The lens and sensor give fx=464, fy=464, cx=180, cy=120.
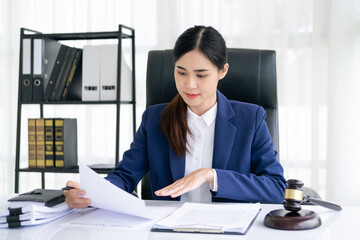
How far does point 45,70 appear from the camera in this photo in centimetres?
278

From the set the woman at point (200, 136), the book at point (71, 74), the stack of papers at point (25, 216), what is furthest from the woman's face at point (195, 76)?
the book at point (71, 74)

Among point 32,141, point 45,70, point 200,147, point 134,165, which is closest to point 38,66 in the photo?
point 45,70

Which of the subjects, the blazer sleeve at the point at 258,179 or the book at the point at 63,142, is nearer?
the blazer sleeve at the point at 258,179

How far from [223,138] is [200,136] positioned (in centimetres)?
10

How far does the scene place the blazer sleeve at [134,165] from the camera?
5.31ft

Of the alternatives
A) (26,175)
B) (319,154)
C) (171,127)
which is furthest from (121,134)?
(171,127)

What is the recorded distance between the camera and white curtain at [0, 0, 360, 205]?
265cm

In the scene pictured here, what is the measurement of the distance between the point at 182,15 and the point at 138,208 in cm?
205

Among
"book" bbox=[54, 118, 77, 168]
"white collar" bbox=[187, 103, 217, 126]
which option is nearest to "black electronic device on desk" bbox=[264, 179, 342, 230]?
"white collar" bbox=[187, 103, 217, 126]

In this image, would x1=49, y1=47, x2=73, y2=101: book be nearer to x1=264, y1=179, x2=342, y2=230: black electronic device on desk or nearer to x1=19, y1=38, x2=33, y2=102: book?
x1=19, y1=38, x2=33, y2=102: book

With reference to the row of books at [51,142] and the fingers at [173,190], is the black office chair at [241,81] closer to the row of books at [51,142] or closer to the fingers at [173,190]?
the fingers at [173,190]

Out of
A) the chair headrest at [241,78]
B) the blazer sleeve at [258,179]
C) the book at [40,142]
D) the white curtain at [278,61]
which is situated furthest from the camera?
the book at [40,142]

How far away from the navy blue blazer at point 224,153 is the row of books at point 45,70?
121 cm

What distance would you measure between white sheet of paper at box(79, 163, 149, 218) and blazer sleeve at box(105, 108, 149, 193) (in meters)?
0.40
